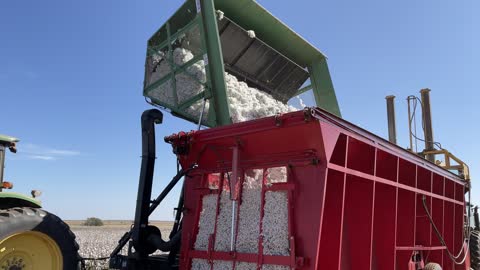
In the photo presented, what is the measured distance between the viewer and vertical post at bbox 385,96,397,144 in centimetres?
929

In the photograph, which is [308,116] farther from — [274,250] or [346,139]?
[274,250]

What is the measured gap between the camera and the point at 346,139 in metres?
3.51

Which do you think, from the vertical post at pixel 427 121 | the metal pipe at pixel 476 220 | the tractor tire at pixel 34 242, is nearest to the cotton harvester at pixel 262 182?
the tractor tire at pixel 34 242

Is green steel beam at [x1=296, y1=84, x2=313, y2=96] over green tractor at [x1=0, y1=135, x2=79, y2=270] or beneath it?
over

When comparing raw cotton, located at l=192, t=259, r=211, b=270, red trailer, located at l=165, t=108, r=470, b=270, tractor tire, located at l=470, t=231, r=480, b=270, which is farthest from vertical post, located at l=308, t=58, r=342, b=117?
tractor tire, located at l=470, t=231, r=480, b=270

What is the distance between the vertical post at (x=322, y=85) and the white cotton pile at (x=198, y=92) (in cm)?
102

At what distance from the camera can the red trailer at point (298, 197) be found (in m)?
3.26

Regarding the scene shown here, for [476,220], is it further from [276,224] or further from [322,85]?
[276,224]

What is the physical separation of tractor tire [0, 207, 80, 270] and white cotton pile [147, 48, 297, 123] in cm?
216

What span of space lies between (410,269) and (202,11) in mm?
3670

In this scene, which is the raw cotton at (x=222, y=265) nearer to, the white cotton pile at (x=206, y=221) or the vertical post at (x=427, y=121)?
the white cotton pile at (x=206, y=221)

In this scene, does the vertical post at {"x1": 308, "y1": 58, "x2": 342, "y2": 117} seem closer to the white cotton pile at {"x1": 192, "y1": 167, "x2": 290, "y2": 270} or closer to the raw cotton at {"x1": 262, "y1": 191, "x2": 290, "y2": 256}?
the white cotton pile at {"x1": 192, "y1": 167, "x2": 290, "y2": 270}

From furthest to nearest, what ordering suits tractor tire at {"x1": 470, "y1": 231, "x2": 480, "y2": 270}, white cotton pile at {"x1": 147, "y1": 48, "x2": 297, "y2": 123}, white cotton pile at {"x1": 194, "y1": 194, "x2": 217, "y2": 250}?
tractor tire at {"x1": 470, "y1": 231, "x2": 480, "y2": 270}, white cotton pile at {"x1": 147, "y1": 48, "x2": 297, "y2": 123}, white cotton pile at {"x1": 194, "y1": 194, "x2": 217, "y2": 250}

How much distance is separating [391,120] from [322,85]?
3459 millimetres
